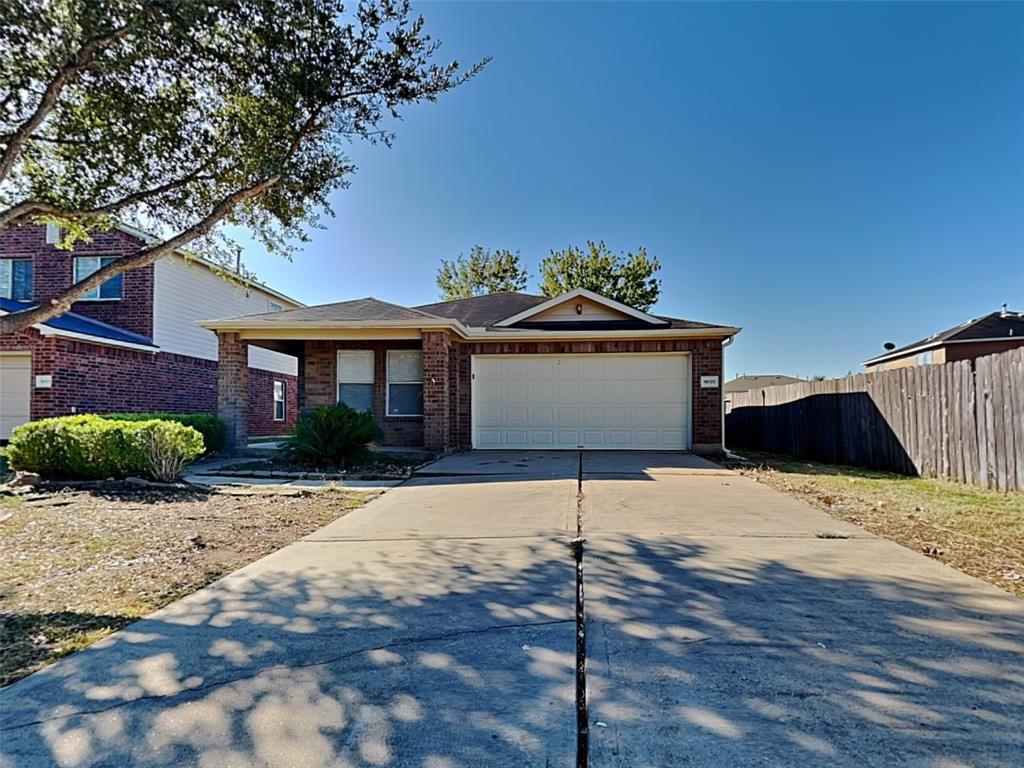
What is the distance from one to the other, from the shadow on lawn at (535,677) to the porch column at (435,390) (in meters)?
7.42

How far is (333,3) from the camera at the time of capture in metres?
5.59

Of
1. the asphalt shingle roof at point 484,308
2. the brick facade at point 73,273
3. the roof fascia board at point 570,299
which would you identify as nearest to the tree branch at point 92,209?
the roof fascia board at point 570,299

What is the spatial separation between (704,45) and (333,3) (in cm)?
691

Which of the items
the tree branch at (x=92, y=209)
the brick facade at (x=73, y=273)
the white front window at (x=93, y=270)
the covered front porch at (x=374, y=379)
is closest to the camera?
the tree branch at (x=92, y=209)

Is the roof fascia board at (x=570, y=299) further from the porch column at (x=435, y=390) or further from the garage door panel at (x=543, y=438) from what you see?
the garage door panel at (x=543, y=438)

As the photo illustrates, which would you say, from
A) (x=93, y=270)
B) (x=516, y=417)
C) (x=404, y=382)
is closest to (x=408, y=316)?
(x=404, y=382)

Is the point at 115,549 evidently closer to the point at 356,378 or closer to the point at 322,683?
the point at 322,683

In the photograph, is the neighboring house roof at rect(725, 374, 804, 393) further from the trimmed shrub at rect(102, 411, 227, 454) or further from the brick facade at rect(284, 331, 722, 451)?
the trimmed shrub at rect(102, 411, 227, 454)

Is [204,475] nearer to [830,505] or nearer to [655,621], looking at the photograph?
[655,621]

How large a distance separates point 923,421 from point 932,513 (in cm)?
367

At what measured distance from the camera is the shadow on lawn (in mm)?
1931

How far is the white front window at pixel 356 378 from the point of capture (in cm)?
1280

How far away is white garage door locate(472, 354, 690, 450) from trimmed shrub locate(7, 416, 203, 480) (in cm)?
625

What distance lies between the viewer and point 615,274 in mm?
28266
